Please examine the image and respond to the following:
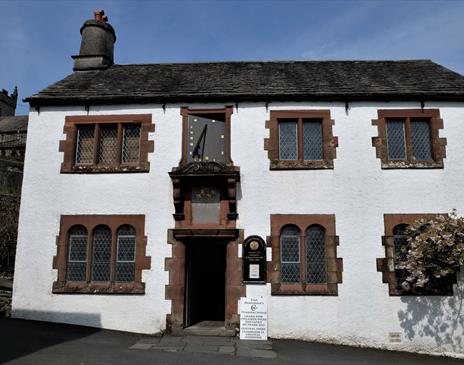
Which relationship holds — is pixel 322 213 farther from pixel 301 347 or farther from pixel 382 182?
pixel 301 347

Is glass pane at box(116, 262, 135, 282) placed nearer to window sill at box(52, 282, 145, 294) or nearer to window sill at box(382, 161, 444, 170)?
window sill at box(52, 282, 145, 294)

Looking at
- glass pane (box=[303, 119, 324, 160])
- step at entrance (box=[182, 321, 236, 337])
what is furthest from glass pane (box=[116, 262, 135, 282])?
glass pane (box=[303, 119, 324, 160])

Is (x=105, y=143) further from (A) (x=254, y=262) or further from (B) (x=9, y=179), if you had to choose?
(B) (x=9, y=179)

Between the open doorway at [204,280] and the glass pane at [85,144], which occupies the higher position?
the glass pane at [85,144]

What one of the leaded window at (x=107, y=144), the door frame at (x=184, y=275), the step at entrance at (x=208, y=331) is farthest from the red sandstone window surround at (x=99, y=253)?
the step at entrance at (x=208, y=331)

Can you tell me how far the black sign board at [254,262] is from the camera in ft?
35.4

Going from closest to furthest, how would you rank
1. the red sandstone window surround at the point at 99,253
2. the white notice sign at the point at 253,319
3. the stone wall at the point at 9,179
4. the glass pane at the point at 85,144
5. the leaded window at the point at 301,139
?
the white notice sign at the point at 253,319, the red sandstone window surround at the point at 99,253, the leaded window at the point at 301,139, the glass pane at the point at 85,144, the stone wall at the point at 9,179

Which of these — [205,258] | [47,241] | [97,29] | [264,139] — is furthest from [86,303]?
[97,29]

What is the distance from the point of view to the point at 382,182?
36.6 feet

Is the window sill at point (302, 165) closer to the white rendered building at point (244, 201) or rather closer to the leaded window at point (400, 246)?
the white rendered building at point (244, 201)

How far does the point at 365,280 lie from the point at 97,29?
12.2 metres

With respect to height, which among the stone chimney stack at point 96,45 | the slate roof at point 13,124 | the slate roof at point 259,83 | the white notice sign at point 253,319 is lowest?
the white notice sign at point 253,319

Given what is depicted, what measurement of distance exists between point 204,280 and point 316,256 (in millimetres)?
3963

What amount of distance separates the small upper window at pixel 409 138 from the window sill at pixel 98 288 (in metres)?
7.15
